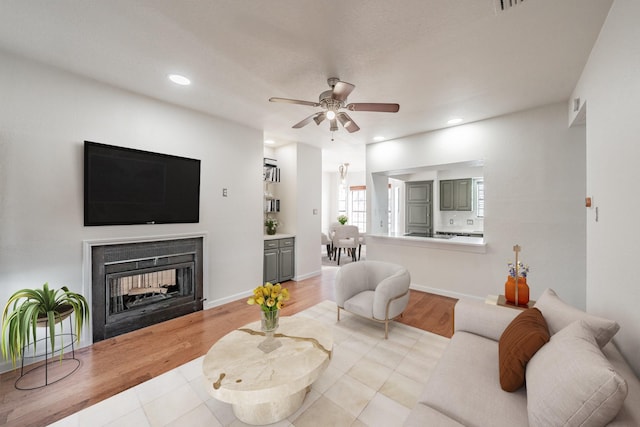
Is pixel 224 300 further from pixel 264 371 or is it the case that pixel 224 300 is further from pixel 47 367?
pixel 264 371

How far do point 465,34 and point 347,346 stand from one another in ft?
9.62

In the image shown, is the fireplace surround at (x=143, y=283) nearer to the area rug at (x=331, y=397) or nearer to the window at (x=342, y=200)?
the area rug at (x=331, y=397)

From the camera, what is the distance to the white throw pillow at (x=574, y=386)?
2.80 ft

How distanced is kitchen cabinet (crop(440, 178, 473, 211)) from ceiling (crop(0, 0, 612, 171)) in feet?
8.60

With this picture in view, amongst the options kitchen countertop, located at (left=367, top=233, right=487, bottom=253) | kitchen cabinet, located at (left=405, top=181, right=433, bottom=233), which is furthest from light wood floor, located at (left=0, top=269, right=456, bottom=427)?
kitchen cabinet, located at (left=405, top=181, right=433, bottom=233)

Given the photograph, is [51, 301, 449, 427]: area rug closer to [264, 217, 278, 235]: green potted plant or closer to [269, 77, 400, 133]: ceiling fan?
[269, 77, 400, 133]: ceiling fan

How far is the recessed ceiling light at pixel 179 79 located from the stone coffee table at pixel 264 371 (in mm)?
2546

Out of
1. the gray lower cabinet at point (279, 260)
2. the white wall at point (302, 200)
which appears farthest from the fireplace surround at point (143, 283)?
the white wall at point (302, 200)

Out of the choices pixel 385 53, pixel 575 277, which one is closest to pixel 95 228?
pixel 385 53

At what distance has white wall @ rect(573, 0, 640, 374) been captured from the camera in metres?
1.31

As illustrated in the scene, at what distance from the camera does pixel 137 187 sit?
2.86 meters

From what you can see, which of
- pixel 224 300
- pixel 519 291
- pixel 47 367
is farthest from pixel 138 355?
pixel 519 291

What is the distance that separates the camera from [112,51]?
83.5 inches

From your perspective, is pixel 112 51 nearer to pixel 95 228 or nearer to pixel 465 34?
pixel 95 228
